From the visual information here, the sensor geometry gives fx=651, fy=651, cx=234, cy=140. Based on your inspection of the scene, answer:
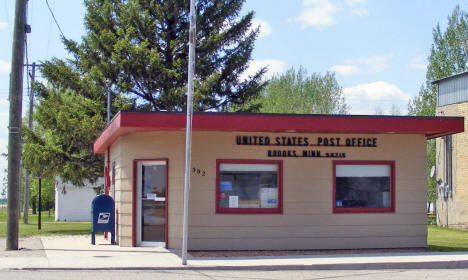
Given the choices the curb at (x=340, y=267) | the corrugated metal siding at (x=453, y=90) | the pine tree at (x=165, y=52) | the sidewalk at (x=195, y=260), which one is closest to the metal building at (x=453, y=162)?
the corrugated metal siding at (x=453, y=90)

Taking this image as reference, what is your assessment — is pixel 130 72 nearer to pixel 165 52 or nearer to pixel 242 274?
pixel 165 52

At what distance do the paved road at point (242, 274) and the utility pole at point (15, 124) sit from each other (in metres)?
4.33

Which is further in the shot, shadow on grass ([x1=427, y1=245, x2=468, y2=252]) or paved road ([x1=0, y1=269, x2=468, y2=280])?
shadow on grass ([x1=427, y1=245, x2=468, y2=252])

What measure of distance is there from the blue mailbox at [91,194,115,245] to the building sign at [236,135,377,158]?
4.05 m

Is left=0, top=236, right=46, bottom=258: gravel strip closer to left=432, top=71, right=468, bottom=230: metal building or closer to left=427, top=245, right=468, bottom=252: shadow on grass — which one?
left=427, top=245, right=468, bottom=252: shadow on grass

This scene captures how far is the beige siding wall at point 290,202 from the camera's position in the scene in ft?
53.1

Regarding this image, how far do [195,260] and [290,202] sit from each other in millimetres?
3461

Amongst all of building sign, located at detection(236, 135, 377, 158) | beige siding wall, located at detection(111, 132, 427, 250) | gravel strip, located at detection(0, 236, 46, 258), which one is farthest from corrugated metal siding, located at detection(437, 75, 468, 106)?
gravel strip, located at detection(0, 236, 46, 258)

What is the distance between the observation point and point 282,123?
15.7 metres

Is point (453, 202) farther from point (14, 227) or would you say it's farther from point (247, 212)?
point (14, 227)

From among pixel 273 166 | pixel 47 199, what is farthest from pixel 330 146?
pixel 47 199

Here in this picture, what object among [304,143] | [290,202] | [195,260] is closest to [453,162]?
[304,143]

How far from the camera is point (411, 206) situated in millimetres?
17125

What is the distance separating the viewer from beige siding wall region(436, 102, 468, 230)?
28.5m
